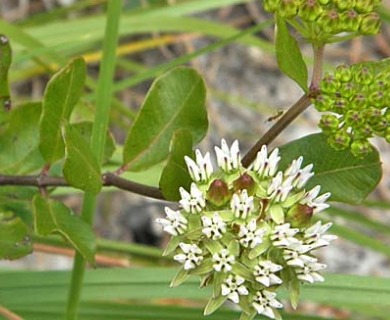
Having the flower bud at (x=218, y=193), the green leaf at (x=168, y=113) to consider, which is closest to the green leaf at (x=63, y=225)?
the green leaf at (x=168, y=113)

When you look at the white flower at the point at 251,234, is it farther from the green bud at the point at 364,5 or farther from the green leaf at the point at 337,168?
the green bud at the point at 364,5

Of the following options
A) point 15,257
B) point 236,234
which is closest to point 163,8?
point 15,257

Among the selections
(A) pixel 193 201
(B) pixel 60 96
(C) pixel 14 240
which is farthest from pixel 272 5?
(C) pixel 14 240

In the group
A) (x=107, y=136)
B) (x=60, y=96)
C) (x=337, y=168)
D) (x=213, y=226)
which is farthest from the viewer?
(x=107, y=136)

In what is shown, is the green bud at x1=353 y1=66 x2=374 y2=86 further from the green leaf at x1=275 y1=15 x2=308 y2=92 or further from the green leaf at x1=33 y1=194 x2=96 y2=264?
the green leaf at x1=33 y1=194 x2=96 y2=264

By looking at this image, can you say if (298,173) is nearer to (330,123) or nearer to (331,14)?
(330,123)

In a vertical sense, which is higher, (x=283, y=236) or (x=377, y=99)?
(x=377, y=99)

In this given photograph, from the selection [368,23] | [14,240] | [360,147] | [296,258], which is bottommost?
[14,240]
